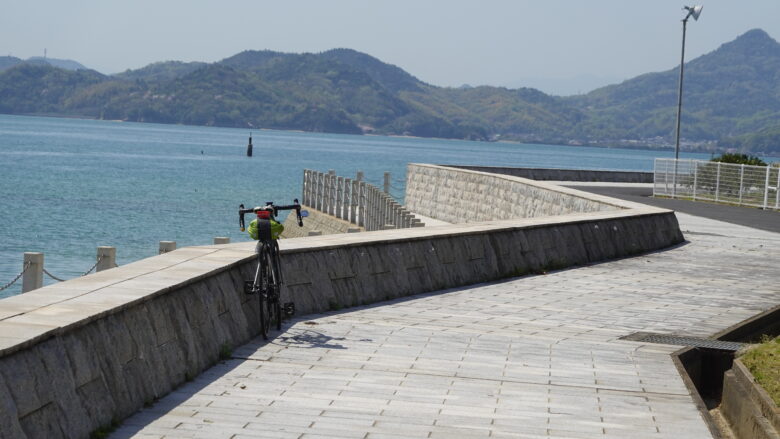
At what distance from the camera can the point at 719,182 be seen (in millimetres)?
39344

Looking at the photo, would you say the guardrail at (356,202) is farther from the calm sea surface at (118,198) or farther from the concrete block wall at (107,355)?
the concrete block wall at (107,355)

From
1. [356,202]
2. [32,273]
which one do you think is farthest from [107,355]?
[356,202]

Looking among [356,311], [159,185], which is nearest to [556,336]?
[356,311]

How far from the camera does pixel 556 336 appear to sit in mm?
11156

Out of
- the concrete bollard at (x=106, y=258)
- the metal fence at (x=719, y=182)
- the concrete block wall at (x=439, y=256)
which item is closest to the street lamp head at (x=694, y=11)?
the metal fence at (x=719, y=182)

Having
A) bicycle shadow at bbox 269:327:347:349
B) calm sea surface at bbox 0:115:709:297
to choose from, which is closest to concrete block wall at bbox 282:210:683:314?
bicycle shadow at bbox 269:327:347:349

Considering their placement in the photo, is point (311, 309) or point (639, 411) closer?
point (639, 411)

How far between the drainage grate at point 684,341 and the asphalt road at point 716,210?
16.9 metres

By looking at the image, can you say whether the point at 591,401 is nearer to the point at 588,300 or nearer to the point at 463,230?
the point at 588,300

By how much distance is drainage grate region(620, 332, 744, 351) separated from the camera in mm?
10664

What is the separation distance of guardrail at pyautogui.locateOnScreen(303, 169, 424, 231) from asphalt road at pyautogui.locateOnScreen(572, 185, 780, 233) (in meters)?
8.06

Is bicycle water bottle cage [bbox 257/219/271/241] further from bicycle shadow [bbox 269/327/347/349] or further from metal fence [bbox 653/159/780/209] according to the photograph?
metal fence [bbox 653/159/780/209]

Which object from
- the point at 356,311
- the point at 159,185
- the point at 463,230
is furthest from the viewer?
the point at 159,185

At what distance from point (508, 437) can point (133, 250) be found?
122 feet
